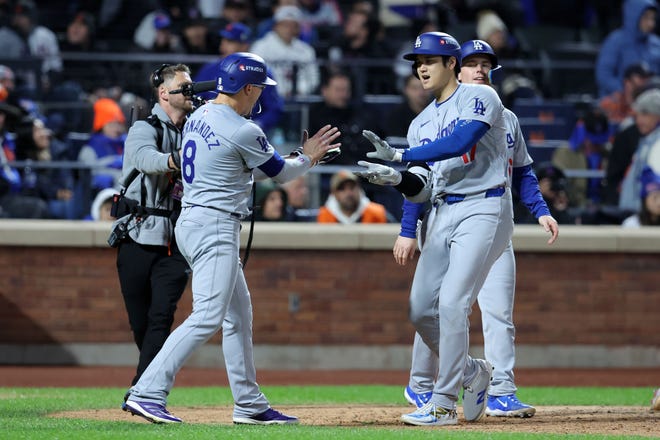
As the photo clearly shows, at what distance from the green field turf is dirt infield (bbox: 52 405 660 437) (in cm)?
22

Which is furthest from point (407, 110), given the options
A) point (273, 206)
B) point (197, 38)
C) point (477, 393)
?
point (477, 393)

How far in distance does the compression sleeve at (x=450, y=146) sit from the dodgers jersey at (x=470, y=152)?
141mm

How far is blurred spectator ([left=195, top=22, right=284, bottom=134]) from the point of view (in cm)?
1328

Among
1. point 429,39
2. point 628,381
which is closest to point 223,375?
point 628,381

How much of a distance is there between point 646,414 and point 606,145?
7221 millimetres

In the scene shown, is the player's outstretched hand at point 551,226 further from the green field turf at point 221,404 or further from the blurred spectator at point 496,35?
the blurred spectator at point 496,35

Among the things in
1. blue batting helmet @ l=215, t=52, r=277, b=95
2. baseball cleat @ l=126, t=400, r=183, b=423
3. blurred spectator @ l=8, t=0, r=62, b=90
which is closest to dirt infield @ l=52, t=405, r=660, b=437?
baseball cleat @ l=126, t=400, r=183, b=423

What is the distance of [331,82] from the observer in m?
14.2

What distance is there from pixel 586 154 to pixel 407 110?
2229 millimetres

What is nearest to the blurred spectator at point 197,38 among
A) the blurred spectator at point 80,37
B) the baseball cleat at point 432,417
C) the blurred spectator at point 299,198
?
the blurred spectator at point 80,37

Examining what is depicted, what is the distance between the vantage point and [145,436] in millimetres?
6227

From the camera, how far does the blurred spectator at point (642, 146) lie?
537 inches

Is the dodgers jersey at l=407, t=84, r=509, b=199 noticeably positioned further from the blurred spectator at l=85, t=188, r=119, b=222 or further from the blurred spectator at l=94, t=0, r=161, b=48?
the blurred spectator at l=94, t=0, r=161, b=48

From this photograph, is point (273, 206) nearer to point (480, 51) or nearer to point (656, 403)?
point (480, 51)
